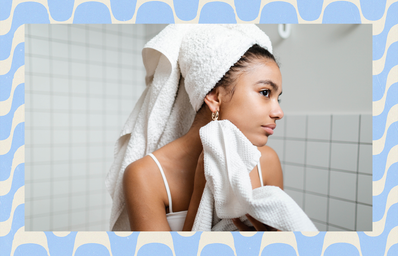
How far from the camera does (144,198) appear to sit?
0.54 m

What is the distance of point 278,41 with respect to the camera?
984mm

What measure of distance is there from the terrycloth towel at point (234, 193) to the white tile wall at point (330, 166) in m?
0.48

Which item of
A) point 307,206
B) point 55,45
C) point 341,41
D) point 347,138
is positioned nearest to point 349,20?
point 341,41

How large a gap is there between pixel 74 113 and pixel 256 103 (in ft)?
4.88

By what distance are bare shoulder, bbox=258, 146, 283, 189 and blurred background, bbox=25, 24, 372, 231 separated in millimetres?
239

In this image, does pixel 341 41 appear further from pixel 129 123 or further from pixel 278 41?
pixel 129 123

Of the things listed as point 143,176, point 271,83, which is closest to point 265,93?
point 271,83

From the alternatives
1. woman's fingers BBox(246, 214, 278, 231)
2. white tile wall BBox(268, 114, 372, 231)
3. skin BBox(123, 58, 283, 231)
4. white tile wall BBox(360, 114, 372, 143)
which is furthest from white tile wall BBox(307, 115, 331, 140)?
woman's fingers BBox(246, 214, 278, 231)

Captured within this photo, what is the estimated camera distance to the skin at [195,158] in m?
0.47

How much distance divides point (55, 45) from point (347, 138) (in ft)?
5.42

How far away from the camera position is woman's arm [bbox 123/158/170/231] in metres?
0.52

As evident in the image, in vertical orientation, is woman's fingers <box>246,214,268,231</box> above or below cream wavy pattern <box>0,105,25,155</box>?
below

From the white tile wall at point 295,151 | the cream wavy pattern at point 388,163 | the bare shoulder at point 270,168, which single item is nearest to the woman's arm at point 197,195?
the bare shoulder at point 270,168

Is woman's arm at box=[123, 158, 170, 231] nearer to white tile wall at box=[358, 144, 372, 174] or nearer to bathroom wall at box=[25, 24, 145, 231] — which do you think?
white tile wall at box=[358, 144, 372, 174]
